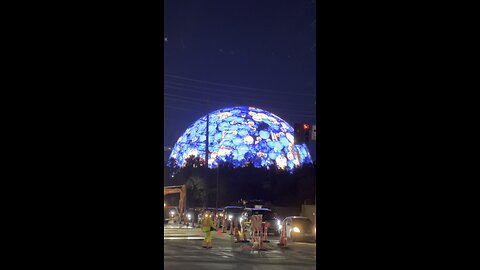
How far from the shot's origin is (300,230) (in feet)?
75.7

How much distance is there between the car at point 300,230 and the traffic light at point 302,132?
3.85 metres

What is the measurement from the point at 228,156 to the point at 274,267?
4404cm

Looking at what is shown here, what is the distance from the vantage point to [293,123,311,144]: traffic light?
21656 millimetres

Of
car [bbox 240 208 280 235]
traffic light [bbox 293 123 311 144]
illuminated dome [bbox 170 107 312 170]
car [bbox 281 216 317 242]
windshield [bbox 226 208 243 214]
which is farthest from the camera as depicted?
illuminated dome [bbox 170 107 312 170]

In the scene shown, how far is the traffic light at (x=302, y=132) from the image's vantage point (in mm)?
21656

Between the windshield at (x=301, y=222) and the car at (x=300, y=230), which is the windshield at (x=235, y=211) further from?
the windshield at (x=301, y=222)

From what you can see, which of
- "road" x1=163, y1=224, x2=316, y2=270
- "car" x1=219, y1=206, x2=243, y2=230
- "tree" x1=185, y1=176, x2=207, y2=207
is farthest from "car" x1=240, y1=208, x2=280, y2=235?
"tree" x1=185, y1=176, x2=207, y2=207

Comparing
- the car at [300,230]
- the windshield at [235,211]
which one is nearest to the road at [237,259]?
the car at [300,230]

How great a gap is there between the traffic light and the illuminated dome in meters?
31.6

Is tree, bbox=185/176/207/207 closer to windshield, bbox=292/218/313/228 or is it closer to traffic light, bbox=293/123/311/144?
windshield, bbox=292/218/313/228

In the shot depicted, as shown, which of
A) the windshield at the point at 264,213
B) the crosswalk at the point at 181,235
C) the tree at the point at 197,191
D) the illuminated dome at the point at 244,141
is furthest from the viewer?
the illuminated dome at the point at 244,141

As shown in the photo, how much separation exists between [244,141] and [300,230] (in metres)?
41.0
